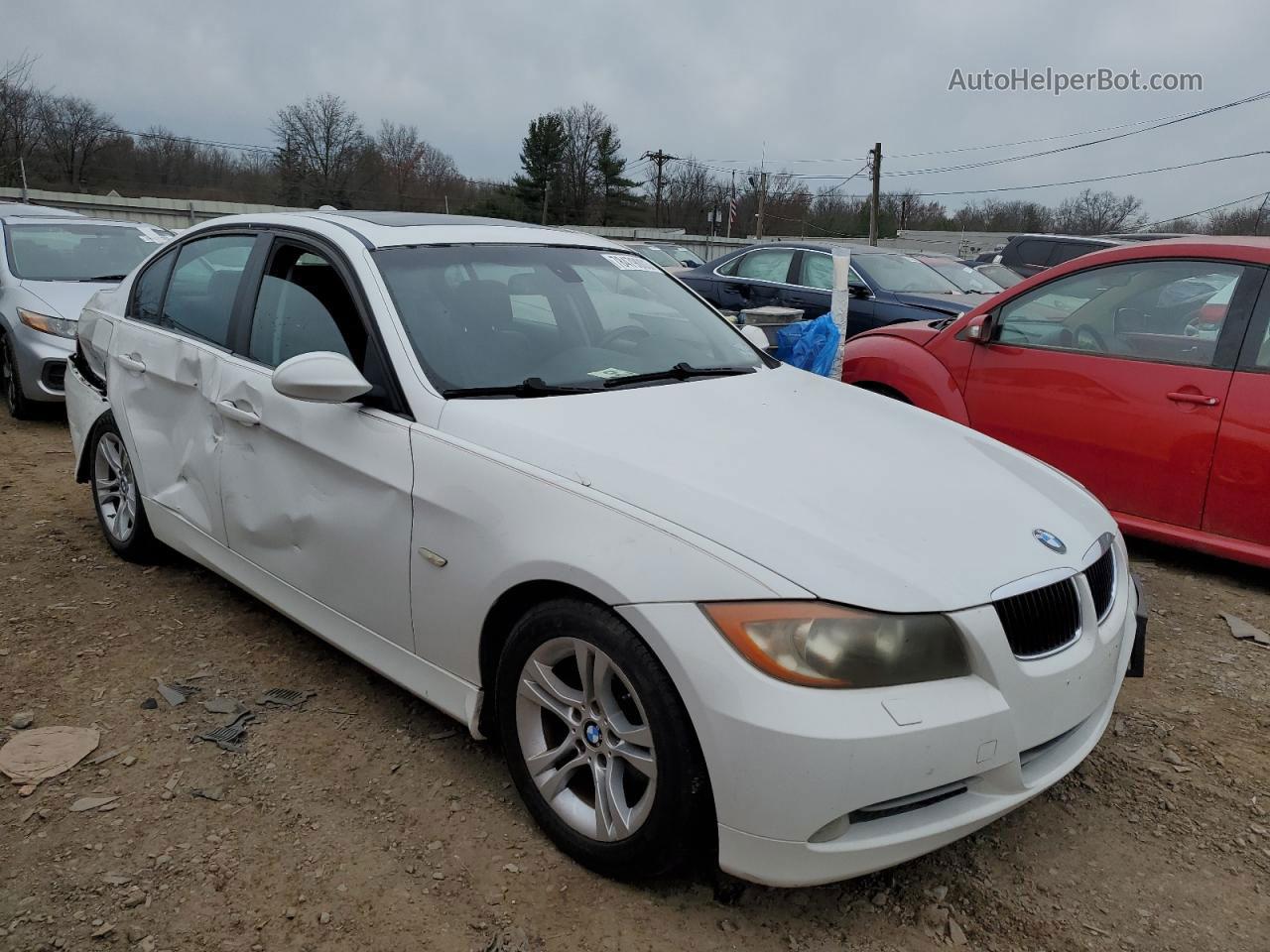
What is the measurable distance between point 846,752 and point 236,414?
Answer: 2383mm

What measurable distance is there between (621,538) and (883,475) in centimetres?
81

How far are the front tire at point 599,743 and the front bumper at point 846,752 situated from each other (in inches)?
2.9

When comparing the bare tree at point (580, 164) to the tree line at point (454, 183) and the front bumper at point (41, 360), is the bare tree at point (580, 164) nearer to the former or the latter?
the tree line at point (454, 183)

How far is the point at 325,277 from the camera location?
3.22 meters

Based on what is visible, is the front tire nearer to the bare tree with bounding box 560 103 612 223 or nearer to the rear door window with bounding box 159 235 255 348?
the rear door window with bounding box 159 235 255 348

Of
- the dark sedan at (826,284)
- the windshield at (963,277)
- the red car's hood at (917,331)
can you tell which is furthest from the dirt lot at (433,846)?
the windshield at (963,277)

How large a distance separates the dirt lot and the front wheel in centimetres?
68

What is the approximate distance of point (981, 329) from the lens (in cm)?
517

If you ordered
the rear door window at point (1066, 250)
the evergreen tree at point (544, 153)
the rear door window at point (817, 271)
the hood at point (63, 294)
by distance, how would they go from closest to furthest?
the hood at point (63, 294) < the rear door window at point (817, 271) < the rear door window at point (1066, 250) < the evergreen tree at point (544, 153)

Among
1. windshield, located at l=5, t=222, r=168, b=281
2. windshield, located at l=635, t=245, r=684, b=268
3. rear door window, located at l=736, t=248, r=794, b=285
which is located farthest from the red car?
windshield, located at l=635, t=245, r=684, b=268

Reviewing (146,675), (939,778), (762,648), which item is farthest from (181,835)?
(939,778)

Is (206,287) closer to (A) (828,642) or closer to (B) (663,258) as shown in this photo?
(A) (828,642)

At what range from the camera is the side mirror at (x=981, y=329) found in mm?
5164

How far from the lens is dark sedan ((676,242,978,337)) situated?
951cm
